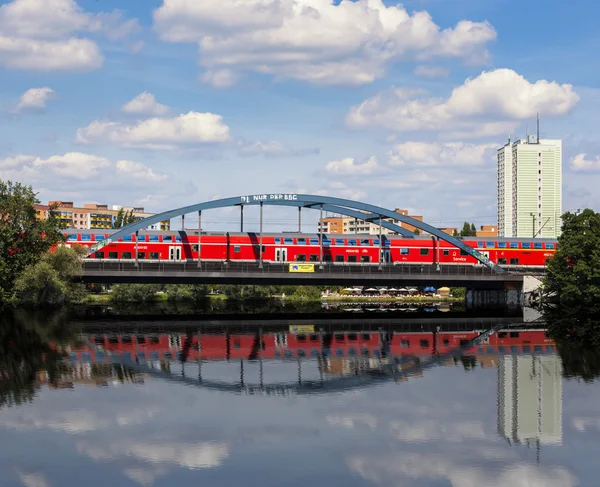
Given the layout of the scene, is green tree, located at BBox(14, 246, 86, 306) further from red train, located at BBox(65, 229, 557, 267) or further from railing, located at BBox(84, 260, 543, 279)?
red train, located at BBox(65, 229, 557, 267)

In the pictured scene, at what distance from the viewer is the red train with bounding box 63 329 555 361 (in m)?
65.1

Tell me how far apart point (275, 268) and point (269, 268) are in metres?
1.02

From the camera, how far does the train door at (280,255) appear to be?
4205 inches

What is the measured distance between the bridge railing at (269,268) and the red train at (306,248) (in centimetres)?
224

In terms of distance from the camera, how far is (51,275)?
94.1 metres

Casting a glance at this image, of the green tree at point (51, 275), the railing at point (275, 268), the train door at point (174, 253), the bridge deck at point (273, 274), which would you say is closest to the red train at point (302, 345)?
the bridge deck at point (273, 274)

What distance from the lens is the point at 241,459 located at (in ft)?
116

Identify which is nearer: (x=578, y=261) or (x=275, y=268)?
(x=578, y=261)

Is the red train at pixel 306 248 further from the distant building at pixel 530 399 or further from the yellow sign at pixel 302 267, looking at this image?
the distant building at pixel 530 399

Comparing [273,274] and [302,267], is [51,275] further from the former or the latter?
[302,267]

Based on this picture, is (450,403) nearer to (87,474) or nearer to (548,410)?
(548,410)


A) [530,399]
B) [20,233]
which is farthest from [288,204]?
[530,399]

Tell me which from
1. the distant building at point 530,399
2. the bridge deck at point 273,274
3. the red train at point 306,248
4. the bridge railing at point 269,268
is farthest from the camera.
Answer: the red train at point 306,248

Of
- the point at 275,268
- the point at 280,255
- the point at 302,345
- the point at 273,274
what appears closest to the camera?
the point at 302,345
